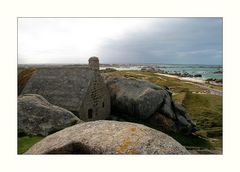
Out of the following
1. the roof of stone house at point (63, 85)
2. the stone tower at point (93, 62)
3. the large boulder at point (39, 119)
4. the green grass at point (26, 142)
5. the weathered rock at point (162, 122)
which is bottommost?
the weathered rock at point (162, 122)

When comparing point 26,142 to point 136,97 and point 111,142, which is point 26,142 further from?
point 136,97

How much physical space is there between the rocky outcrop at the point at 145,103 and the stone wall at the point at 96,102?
38.6 inches

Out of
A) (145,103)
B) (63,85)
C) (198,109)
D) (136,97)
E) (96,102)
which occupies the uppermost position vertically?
(63,85)

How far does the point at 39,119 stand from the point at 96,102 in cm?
900

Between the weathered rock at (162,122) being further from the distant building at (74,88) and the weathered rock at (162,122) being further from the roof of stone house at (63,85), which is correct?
the roof of stone house at (63,85)

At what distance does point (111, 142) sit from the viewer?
7180mm

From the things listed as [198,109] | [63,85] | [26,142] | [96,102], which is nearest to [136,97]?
[96,102]

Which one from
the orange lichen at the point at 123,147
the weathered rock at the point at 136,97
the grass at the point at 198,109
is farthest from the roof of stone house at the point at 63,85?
the orange lichen at the point at 123,147

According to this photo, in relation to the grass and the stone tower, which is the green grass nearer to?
the stone tower

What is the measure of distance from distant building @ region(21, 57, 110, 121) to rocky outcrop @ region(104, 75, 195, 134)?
5.82 ft

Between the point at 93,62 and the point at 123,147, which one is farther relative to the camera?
the point at 93,62

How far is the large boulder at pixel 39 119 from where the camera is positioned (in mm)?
11688

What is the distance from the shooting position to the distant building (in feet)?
61.4
